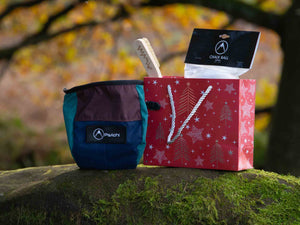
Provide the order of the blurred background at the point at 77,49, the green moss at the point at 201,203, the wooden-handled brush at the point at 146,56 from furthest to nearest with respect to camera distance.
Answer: the blurred background at the point at 77,49, the wooden-handled brush at the point at 146,56, the green moss at the point at 201,203

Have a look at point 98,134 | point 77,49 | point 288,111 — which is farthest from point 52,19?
point 98,134

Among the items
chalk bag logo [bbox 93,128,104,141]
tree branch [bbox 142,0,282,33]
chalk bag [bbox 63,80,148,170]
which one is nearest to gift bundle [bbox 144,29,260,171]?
chalk bag [bbox 63,80,148,170]

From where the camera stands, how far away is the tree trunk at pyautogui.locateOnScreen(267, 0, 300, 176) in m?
3.83

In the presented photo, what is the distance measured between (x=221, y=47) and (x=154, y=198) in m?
0.78

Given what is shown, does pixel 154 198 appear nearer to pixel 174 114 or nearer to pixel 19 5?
pixel 174 114

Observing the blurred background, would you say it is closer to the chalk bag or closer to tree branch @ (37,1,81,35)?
tree branch @ (37,1,81,35)

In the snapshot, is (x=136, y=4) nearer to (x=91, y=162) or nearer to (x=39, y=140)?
(x=39, y=140)

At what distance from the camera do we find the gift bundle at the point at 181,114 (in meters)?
1.84

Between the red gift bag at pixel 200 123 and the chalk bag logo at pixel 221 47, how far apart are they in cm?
17

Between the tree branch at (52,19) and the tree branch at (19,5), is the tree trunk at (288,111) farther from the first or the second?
the tree branch at (19,5)

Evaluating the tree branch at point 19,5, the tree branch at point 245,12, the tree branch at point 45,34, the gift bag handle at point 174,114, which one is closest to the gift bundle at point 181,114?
the gift bag handle at point 174,114

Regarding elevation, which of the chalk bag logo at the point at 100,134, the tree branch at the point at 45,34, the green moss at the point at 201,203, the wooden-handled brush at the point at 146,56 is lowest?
the green moss at the point at 201,203

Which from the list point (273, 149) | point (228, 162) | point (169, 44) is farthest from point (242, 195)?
point (169, 44)

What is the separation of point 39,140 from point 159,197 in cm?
373
